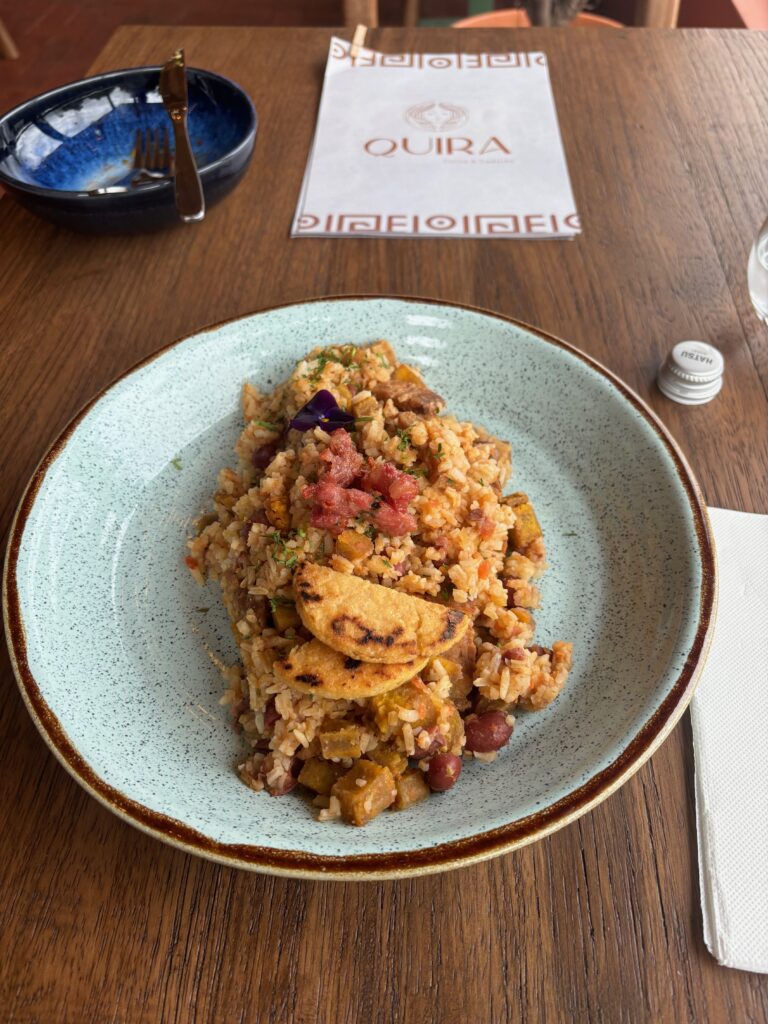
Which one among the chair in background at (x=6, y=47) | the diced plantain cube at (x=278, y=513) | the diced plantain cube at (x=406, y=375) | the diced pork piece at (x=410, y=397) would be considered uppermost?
the chair in background at (x=6, y=47)

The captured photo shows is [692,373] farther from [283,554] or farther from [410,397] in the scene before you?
[283,554]

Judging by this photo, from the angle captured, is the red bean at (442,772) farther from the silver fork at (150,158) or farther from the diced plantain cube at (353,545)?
the silver fork at (150,158)

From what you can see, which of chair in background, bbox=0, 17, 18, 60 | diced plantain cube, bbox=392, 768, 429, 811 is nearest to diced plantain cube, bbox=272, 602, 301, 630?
diced plantain cube, bbox=392, 768, 429, 811

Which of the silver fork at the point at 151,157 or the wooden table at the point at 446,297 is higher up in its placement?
the silver fork at the point at 151,157

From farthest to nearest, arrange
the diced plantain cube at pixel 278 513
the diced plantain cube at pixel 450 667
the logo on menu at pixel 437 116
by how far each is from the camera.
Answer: the logo on menu at pixel 437 116, the diced plantain cube at pixel 278 513, the diced plantain cube at pixel 450 667

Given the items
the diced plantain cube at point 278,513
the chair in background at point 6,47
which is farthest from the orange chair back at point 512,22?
the chair in background at point 6,47

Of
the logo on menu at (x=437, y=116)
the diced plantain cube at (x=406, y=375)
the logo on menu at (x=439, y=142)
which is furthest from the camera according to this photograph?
the logo on menu at (x=437, y=116)

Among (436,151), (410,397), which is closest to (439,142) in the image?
(436,151)
